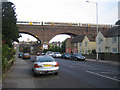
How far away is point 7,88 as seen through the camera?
7512 millimetres

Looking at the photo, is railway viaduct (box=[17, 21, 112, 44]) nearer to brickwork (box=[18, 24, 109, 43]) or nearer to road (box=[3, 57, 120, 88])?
brickwork (box=[18, 24, 109, 43])

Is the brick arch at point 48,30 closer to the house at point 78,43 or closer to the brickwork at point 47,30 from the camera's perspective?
the brickwork at point 47,30

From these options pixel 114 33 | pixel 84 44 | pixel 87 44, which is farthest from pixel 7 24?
pixel 84 44

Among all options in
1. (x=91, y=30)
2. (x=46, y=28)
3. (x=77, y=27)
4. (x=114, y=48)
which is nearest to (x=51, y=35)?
(x=46, y=28)

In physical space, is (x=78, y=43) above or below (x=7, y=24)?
below

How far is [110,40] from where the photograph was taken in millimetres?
36969

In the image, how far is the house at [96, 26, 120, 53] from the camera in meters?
34.3

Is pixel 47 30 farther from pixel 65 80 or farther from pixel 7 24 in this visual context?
pixel 65 80

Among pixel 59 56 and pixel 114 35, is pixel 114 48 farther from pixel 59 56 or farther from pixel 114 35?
pixel 59 56

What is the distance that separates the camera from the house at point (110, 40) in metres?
34.3

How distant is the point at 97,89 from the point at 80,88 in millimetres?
774

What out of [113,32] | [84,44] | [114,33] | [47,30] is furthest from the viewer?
[47,30]

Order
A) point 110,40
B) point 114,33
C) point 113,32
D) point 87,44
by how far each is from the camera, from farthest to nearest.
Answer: point 87,44 < point 110,40 < point 113,32 < point 114,33

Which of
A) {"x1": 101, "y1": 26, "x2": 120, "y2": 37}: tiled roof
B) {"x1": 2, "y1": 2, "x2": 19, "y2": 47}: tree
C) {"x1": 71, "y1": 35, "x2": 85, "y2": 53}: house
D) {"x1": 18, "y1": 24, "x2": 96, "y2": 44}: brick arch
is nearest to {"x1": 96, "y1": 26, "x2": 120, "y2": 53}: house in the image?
{"x1": 101, "y1": 26, "x2": 120, "y2": 37}: tiled roof
